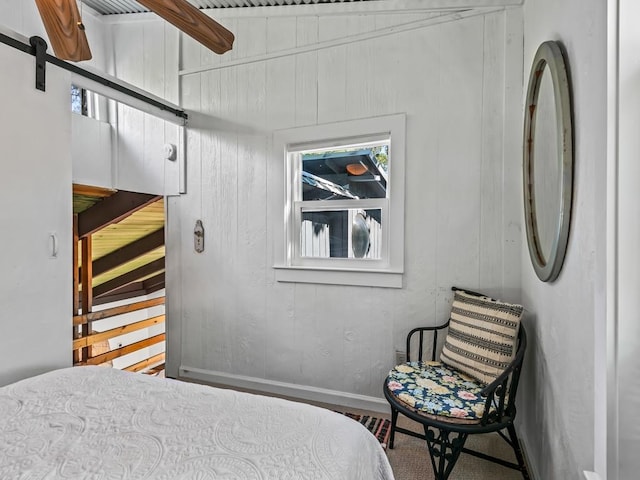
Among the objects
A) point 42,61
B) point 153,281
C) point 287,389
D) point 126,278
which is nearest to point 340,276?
point 287,389

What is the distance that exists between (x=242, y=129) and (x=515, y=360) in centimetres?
241

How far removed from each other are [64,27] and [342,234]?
191cm

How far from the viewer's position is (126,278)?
198 inches

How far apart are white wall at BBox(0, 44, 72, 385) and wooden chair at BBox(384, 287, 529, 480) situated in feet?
6.29

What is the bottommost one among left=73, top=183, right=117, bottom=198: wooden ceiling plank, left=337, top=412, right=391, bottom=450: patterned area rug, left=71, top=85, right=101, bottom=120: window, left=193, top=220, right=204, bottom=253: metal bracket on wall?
left=337, top=412, right=391, bottom=450: patterned area rug

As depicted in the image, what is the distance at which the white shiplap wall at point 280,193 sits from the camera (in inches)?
89.7

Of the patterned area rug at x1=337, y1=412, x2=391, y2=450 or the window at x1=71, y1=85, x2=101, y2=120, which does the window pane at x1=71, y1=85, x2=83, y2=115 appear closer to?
the window at x1=71, y1=85, x2=101, y2=120

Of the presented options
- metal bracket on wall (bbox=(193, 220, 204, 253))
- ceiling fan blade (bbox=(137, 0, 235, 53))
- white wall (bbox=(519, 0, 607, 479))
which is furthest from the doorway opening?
white wall (bbox=(519, 0, 607, 479))

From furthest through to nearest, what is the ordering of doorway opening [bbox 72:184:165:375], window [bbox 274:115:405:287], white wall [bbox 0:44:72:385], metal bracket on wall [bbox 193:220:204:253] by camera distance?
doorway opening [bbox 72:184:165:375] < metal bracket on wall [bbox 193:220:204:253] < window [bbox 274:115:405:287] < white wall [bbox 0:44:72:385]

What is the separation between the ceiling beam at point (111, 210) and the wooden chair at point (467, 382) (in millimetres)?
2595

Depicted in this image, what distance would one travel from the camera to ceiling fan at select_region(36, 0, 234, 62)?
1.27 meters

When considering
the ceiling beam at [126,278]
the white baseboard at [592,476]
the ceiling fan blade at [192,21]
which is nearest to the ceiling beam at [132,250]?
the ceiling beam at [126,278]

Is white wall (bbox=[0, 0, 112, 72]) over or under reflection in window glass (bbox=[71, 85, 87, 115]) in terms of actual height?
over

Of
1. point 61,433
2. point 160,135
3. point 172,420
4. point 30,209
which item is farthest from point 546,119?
point 160,135
